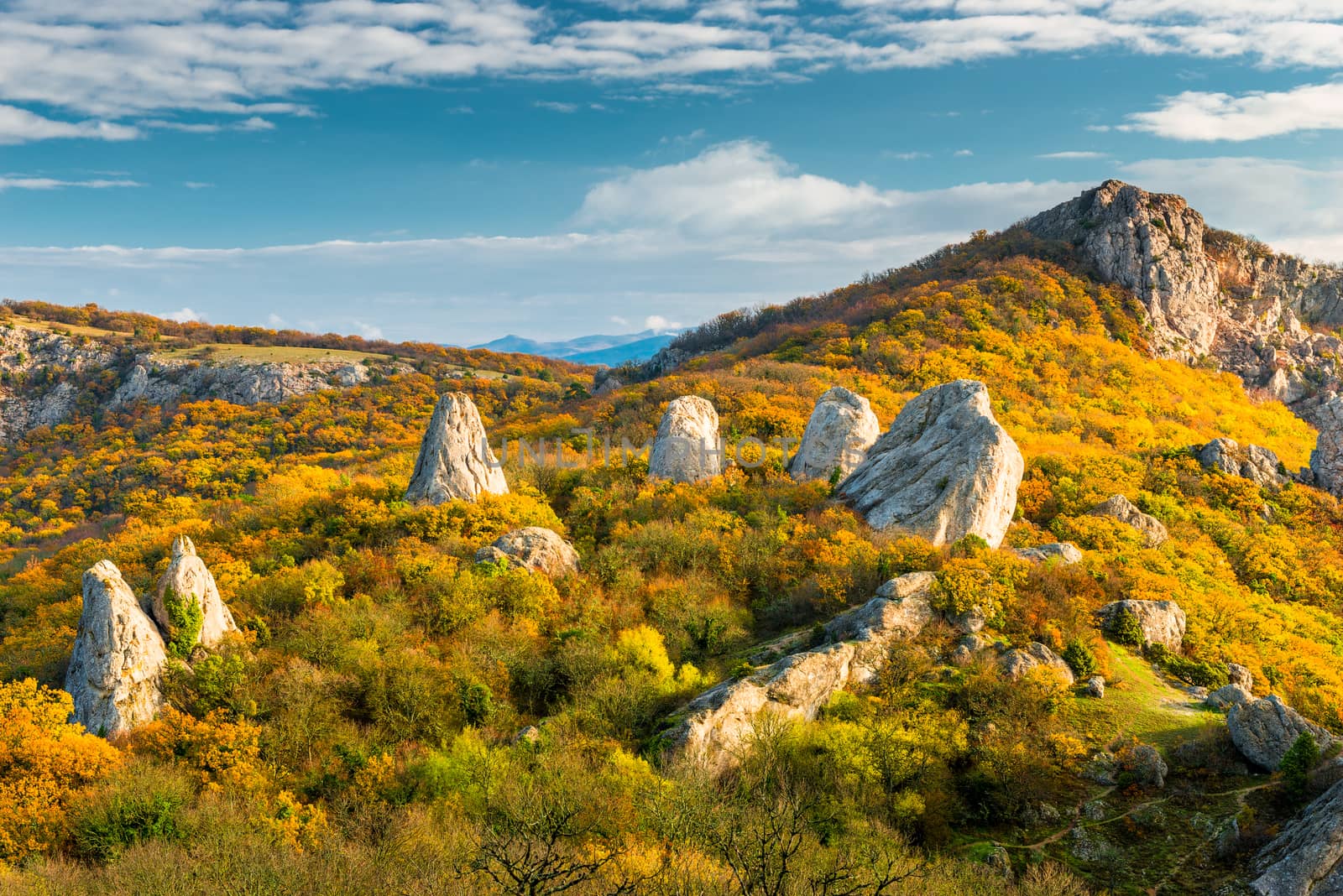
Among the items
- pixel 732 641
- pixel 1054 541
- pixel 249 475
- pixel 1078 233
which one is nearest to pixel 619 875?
pixel 732 641

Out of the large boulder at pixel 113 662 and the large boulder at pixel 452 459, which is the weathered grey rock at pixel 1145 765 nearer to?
the large boulder at pixel 452 459

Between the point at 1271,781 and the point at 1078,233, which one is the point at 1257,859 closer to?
the point at 1271,781

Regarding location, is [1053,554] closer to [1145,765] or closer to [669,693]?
[1145,765]

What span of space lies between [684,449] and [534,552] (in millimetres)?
14954

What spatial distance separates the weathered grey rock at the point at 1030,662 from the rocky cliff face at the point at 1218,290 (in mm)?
63977

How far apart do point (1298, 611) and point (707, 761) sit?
30866 mm

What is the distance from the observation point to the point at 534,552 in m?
33.7

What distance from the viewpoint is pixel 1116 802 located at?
68.2ft

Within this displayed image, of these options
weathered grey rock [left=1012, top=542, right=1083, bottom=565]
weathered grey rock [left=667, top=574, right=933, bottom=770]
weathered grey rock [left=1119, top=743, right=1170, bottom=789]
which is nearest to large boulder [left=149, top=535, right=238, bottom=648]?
weathered grey rock [left=667, top=574, right=933, bottom=770]

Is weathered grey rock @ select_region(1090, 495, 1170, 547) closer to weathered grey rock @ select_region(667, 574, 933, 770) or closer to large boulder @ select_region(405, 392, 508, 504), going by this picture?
weathered grey rock @ select_region(667, 574, 933, 770)

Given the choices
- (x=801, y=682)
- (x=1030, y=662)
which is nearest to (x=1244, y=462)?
(x=1030, y=662)

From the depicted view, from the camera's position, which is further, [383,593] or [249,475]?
[249,475]

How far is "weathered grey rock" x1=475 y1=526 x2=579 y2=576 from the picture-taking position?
108 feet

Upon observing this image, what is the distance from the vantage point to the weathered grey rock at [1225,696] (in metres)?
24.9
